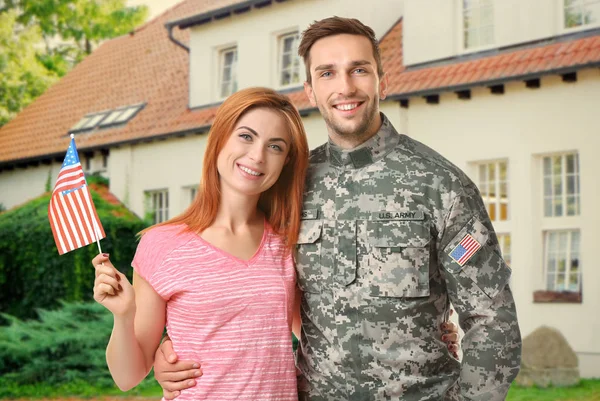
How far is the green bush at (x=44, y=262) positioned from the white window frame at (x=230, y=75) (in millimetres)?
2586

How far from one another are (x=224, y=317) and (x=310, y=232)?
408 mm

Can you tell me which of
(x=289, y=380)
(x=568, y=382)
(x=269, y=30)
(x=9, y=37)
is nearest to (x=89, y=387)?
(x=568, y=382)

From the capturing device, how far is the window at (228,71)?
15.3m

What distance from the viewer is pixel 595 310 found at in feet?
31.9

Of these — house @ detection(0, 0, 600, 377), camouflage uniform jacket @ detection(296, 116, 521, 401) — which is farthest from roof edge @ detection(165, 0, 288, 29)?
camouflage uniform jacket @ detection(296, 116, 521, 401)

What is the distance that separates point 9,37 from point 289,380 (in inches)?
757

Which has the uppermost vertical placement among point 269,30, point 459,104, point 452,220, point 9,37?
point 9,37

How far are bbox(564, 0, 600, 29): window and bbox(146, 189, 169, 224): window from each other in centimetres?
774

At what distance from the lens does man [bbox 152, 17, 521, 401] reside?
105 inches

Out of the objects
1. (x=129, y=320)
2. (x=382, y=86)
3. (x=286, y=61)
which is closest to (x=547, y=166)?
(x=286, y=61)

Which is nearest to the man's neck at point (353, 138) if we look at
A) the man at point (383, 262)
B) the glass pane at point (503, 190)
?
the man at point (383, 262)

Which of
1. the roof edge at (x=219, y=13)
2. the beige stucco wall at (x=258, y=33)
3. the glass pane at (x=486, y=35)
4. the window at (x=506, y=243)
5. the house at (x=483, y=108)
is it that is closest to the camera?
the house at (x=483, y=108)

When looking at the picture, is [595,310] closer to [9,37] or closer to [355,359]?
[355,359]

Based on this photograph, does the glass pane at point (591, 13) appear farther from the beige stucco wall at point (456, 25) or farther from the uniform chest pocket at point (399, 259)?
the uniform chest pocket at point (399, 259)
